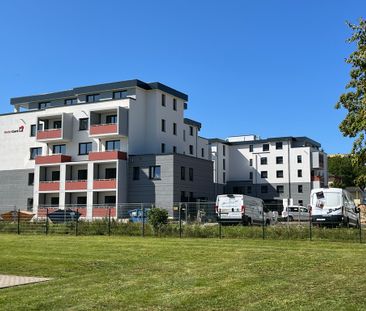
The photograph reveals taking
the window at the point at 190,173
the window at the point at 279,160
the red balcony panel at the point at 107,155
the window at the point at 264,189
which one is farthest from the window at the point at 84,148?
the window at the point at 279,160

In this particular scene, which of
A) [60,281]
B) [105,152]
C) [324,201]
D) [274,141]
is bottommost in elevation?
[60,281]

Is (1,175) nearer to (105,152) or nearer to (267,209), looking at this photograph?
(105,152)

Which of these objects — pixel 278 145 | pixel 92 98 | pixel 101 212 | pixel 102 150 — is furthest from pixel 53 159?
pixel 278 145

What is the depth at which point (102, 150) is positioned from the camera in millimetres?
60531

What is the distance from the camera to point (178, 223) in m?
28.3

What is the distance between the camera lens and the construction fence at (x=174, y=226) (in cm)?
2461

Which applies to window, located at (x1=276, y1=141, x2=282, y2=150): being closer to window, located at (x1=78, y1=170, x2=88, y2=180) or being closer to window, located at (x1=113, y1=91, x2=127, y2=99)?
window, located at (x1=113, y1=91, x2=127, y2=99)

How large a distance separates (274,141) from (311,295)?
8163 cm

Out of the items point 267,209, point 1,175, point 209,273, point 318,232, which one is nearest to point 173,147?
point 1,175

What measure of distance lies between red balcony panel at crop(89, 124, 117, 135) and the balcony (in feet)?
15.9

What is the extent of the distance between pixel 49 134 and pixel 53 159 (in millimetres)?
3328

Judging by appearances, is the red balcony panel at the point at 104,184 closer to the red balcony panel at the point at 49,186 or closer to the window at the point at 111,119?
the red balcony panel at the point at 49,186

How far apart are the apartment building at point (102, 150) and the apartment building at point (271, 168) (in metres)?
23.2

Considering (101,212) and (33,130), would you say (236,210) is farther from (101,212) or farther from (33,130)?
(33,130)
